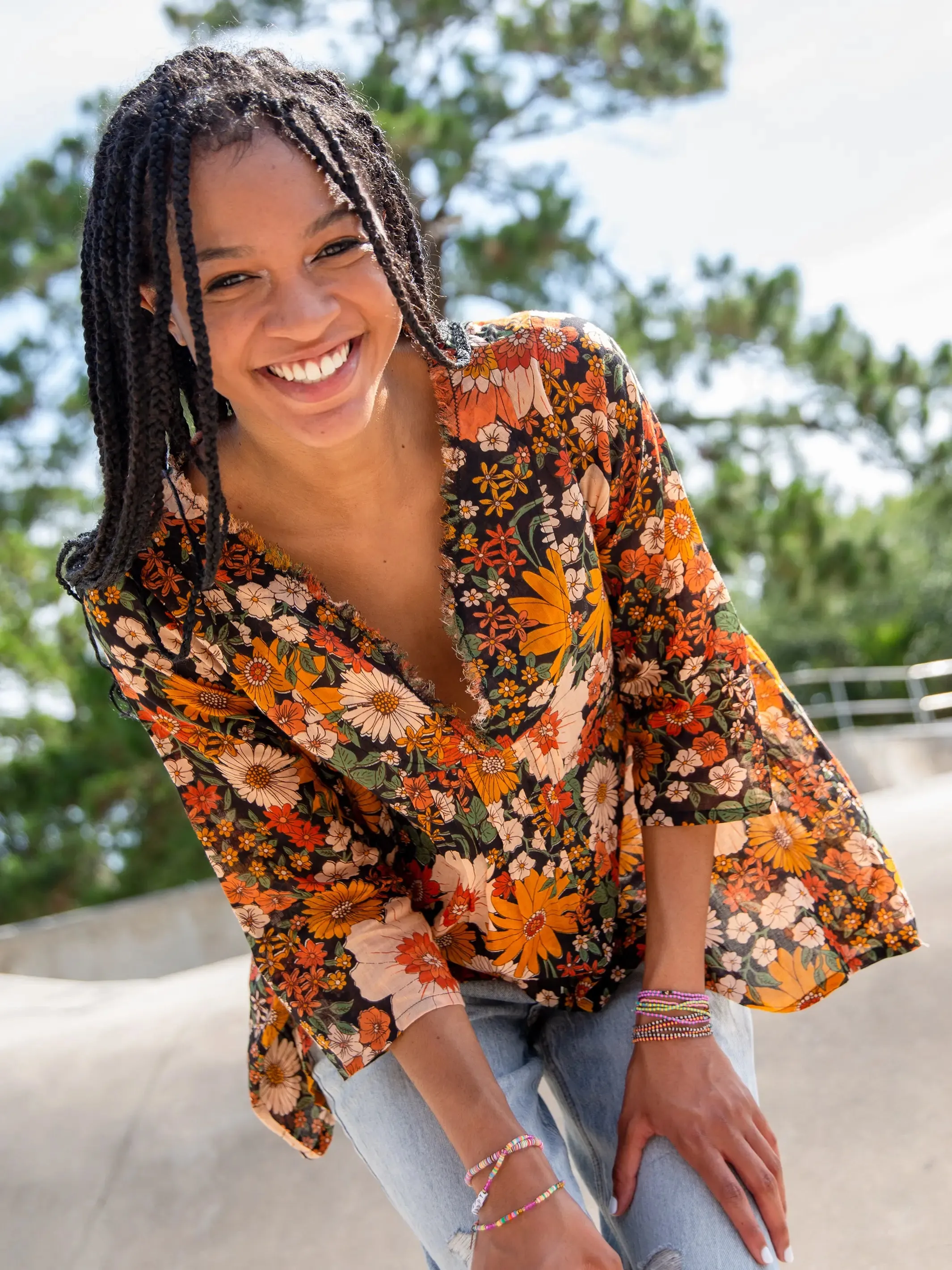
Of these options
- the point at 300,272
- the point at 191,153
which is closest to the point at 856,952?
the point at 300,272

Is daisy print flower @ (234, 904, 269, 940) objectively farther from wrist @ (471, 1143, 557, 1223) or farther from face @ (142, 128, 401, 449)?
face @ (142, 128, 401, 449)

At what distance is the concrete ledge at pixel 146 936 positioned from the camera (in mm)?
9961

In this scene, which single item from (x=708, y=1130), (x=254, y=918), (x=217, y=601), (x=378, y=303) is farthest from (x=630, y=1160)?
(x=378, y=303)

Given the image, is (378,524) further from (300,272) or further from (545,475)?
(300,272)

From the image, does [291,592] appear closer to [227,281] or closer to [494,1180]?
[227,281]

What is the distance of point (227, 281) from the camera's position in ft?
4.83

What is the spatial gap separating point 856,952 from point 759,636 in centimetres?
2123

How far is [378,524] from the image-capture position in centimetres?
170

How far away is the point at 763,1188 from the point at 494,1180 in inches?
13.7

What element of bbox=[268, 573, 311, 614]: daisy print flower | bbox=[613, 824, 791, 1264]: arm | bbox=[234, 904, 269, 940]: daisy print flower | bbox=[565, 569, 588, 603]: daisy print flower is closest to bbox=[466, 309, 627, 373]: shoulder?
bbox=[565, 569, 588, 603]: daisy print flower

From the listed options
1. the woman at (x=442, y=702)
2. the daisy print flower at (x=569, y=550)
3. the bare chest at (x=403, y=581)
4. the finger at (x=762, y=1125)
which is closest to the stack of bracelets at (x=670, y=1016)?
the woman at (x=442, y=702)

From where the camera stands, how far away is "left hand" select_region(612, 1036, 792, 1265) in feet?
5.14

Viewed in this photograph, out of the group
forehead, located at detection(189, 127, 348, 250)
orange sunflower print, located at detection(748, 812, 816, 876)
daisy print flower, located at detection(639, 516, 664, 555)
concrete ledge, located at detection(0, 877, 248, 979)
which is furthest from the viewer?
concrete ledge, located at detection(0, 877, 248, 979)

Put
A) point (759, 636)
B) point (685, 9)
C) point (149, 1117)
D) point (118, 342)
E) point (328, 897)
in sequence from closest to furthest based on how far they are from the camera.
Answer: point (118, 342)
point (328, 897)
point (149, 1117)
point (685, 9)
point (759, 636)
